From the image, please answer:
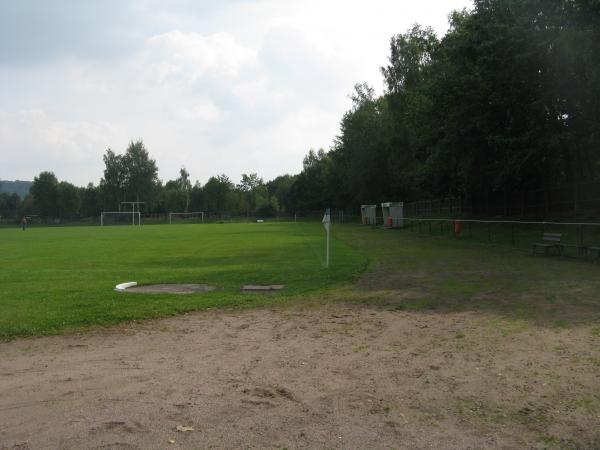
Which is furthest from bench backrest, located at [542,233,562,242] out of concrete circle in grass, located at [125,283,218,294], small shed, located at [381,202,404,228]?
small shed, located at [381,202,404,228]

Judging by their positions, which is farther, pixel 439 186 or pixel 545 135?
pixel 439 186

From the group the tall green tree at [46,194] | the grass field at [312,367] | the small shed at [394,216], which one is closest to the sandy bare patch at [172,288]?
the grass field at [312,367]

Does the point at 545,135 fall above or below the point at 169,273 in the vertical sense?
above

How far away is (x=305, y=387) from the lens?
5414 millimetres

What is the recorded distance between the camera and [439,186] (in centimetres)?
4422

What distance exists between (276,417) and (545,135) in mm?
27612

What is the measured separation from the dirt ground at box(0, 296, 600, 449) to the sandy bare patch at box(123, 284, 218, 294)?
137 inches

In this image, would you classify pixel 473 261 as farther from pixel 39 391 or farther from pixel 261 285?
pixel 39 391

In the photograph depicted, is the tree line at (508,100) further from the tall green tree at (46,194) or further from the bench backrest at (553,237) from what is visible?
the tall green tree at (46,194)

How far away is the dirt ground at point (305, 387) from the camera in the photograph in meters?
4.27

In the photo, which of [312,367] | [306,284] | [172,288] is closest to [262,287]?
[306,284]

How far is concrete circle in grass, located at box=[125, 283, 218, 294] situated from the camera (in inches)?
468

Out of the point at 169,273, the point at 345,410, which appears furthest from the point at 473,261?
the point at 345,410

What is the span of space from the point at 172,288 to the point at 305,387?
25.3ft
